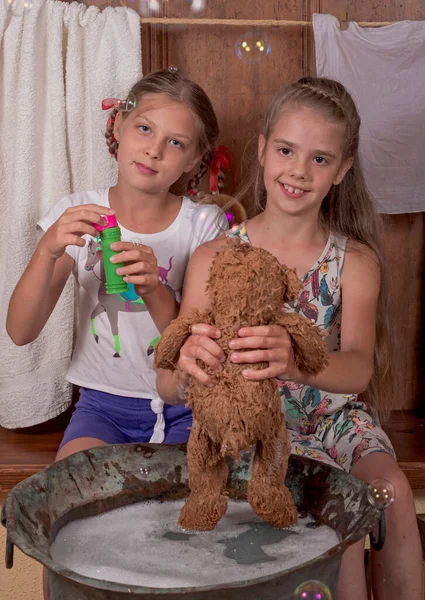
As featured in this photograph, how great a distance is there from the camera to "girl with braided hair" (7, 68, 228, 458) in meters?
1.35

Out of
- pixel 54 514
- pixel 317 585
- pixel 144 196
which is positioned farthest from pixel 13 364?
pixel 317 585

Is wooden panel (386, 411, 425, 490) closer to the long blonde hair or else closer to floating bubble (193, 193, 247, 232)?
the long blonde hair

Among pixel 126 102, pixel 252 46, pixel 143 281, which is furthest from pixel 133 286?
pixel 252 46

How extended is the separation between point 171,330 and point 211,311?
57 mm

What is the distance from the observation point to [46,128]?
63.7 inches

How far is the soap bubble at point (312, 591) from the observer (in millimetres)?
741

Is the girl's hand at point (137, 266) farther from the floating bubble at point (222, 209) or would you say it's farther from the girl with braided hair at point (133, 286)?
the floating bubble at point (222, 209)

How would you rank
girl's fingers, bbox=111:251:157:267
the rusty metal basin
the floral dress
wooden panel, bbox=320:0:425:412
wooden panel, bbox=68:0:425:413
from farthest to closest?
1. wooden panel, bbox=320:0:425:412
2. wooden panel, bbox=68:0:425:413
3. the floral dress
4. girl's fingers, bbox=111:251:157:267
5. the rusty metal basin

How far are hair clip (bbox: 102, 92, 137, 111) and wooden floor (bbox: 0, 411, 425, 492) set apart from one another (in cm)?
76

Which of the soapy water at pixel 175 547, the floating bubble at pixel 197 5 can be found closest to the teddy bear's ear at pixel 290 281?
the soapy water at pixel 175 547

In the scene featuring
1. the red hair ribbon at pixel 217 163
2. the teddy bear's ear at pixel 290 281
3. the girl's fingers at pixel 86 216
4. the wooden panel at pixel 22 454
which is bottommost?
the wooden panel at pixel 22 454

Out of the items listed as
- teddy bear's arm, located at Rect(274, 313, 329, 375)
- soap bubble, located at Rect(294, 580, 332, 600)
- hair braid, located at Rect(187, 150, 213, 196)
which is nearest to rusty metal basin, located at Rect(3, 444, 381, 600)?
soap bubble, located at Rect(294, 580, 332, 600)

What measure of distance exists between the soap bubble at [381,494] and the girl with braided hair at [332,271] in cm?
2

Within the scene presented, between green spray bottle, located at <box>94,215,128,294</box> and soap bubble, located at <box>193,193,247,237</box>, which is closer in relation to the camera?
green spray bottle, located at <box>94,215,128,294</box>
